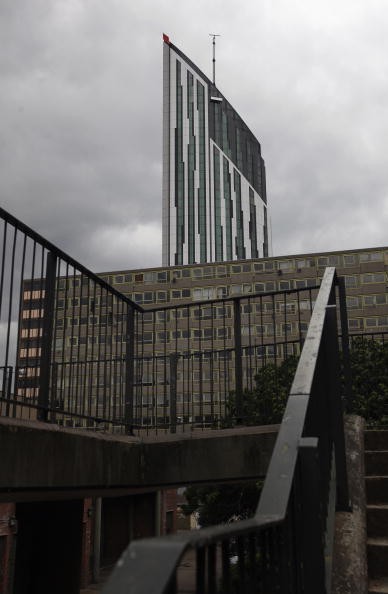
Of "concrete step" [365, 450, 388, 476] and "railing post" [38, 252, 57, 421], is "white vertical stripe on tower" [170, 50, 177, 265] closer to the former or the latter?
"railing post" [38, 252, 57, 421]

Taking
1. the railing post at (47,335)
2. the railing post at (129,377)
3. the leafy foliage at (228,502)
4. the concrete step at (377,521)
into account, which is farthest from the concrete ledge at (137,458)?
the leafy foliage at (228,502)

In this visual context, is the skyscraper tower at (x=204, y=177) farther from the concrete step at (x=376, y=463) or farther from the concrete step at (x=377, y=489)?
the concrete step at (x=377, y=489)

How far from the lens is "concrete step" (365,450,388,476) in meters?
4.47

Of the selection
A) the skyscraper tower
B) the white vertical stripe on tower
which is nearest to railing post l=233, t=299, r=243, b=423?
the skyscraper tower

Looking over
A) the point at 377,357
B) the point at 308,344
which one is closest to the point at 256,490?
the point at 377,357

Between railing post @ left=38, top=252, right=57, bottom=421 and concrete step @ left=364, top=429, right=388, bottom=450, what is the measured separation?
2.63 m

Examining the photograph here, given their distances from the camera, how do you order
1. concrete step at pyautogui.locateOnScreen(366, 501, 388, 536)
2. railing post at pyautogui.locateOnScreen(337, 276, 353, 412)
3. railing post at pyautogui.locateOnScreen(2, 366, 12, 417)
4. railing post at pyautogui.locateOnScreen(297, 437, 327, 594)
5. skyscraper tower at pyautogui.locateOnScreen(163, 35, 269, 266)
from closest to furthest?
railing post at pyautogui.locateOnScreen(297, 437, 327, 594) < concrete step at pyautogui.locateOnScreen(366, 501, 388, 536) < railing post at pyautogui.locateOnScreen(2, 366, 12, 417) < railing post at pyautogui.locateOnScreen(337, 276, 353, 412) < skyscraper tower at pyautogui.locateOnScreen(163, 35, 269, 266)

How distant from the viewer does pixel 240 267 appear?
8100cm

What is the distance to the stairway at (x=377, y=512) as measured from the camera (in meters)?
3.51

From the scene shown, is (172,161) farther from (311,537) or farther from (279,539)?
(279,539)

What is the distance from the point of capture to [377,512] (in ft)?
12.7

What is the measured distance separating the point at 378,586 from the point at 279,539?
74.9 inches

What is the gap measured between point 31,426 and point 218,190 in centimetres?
15169

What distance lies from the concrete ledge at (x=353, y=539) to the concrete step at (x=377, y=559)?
13 centimetres
